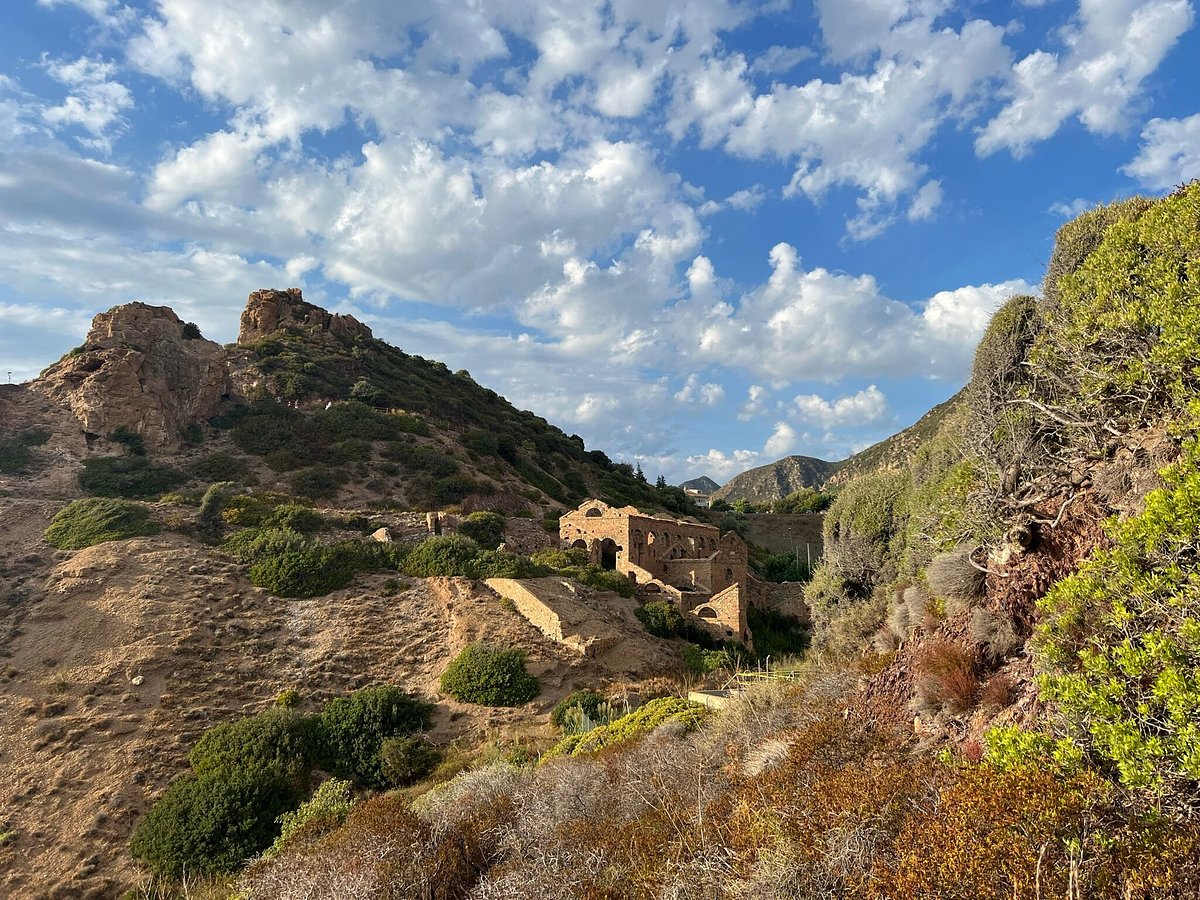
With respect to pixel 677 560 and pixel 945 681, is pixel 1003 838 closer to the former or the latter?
pixel 945 681

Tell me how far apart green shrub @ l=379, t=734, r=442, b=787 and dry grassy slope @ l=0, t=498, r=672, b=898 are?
110cm

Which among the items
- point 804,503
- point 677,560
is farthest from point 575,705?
point 804,503

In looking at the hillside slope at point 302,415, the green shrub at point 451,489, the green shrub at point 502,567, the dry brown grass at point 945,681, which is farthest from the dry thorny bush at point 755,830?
the hillside slope at point 302,415

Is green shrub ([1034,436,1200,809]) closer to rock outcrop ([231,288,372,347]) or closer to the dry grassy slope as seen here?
the dry grassy slope

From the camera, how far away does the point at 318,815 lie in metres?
10.5

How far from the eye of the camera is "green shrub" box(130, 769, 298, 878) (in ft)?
36.6

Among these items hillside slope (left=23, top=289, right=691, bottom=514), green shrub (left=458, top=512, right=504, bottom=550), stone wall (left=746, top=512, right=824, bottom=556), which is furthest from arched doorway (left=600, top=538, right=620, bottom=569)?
stone wall (left=746, top=512, right=824, bottom=556)

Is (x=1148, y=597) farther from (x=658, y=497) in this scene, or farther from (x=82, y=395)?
(x=658, y=497)

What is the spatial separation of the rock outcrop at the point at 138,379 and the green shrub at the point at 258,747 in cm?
2755

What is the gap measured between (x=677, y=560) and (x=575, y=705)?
14.8m

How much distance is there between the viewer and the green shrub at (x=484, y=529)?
96.8ft

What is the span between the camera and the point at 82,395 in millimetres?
34219

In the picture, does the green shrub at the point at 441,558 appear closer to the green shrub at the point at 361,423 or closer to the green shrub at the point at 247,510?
the green shrub at the point at 247,510

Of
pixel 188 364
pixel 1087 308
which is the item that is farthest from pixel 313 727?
pixel 188 364
